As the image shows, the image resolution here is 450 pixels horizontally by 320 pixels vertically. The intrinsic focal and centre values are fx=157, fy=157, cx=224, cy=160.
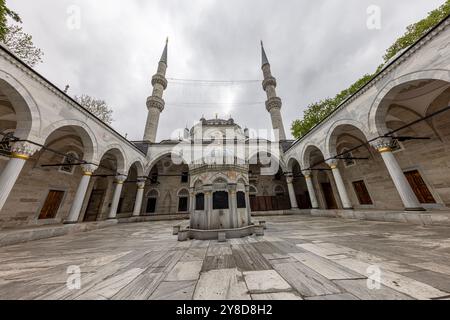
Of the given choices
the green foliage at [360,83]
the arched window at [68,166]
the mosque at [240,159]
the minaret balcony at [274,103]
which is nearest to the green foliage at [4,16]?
the mosque at [240,159]

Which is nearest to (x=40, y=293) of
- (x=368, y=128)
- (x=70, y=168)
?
(x=368, y=128)

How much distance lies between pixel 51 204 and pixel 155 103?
1539cm

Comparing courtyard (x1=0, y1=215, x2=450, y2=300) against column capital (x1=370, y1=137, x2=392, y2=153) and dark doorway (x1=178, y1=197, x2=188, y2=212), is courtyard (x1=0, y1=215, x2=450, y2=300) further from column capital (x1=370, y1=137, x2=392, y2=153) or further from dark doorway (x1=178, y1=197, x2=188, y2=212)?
dark doorway (x1=178, y1=197, x2=188, y2=212)

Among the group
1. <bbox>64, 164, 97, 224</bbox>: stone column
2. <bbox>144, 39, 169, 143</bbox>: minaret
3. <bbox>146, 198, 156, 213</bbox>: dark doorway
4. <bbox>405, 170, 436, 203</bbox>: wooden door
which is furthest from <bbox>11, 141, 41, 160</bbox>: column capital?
<bbox>405, 170, 436, 203</bbox>: wooden door

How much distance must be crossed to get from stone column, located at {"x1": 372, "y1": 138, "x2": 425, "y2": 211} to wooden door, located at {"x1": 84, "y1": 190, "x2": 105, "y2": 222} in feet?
71.7

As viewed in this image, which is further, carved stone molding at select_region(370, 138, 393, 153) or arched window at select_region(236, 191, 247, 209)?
carved stone molding at select_region(370, 138, 393, 153)

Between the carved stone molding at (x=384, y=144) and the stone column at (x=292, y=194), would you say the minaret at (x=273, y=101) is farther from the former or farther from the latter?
the carved stone molding at (x=384, y=144)

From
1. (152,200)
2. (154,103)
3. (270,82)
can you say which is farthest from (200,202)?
(270,82)

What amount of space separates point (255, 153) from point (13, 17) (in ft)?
66.2

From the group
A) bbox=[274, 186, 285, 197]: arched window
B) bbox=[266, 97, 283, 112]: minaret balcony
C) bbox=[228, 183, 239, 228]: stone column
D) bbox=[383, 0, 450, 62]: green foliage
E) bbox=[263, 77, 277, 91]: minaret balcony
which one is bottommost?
bbox=[228, 183, 239, 228]: stone column

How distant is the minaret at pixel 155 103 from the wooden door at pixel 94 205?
728 cm

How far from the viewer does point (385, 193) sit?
11.7 m

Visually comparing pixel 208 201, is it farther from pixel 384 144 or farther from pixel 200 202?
pixel 384 144

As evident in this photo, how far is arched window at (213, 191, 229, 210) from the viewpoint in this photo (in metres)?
6.35
